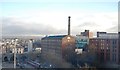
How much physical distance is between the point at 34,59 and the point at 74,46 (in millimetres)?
1106

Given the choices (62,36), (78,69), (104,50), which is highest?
(62,36)

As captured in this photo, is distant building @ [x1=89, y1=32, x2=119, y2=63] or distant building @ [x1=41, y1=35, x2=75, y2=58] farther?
distant building @ [x1=41, y1=35, x2=75, y2=58]

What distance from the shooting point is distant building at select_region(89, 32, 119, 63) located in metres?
3.97

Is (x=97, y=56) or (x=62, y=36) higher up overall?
(x=62, y=36)

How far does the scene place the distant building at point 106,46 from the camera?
13.0 ft

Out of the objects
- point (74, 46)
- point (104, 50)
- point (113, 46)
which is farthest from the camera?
point (74, 46)

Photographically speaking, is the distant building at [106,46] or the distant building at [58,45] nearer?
the distant building at [106,46]

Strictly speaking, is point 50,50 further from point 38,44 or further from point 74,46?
point 74,46

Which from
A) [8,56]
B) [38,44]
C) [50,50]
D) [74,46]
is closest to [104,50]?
[74,46]

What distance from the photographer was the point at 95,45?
194 inches

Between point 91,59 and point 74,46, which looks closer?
point 91,59

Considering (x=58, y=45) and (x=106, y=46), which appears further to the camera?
(x=58, y=45)

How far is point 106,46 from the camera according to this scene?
14.7 feet

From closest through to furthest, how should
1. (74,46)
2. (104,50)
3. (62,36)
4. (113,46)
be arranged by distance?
(113,46) < (104,50) < (62,36) < (74,46)
